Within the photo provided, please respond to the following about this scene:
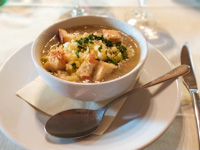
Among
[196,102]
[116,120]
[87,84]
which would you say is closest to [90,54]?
[87,84]

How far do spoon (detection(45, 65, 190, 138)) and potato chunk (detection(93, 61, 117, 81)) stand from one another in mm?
112

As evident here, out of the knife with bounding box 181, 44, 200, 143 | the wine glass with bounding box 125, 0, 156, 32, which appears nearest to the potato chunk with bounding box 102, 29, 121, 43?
the knife with bounding box 181, 44, 200, 143

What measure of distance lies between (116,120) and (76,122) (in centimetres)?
16

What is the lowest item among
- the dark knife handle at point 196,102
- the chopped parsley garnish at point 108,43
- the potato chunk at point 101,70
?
the dark knife handle at point 196,102

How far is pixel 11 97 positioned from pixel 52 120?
9.0 inches

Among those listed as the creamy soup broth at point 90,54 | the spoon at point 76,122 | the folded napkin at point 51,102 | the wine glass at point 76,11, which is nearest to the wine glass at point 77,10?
the wine glass at point 76,11

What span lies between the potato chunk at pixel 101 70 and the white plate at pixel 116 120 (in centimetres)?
16

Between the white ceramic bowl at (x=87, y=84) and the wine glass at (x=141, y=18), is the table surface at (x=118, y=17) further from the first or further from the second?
the white ceramic bowl at (x=87, y=84)

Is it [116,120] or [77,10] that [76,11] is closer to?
[77,10]

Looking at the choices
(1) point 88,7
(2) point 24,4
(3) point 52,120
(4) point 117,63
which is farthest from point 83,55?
(2) point 24,4

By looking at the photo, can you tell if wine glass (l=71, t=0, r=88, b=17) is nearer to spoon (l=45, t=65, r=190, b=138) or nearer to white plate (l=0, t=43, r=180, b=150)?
white plate (l=0, t=43, r=180, b=150)

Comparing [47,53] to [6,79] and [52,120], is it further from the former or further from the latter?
[52,120]

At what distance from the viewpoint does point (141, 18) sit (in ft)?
5.81

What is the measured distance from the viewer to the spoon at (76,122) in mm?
847
